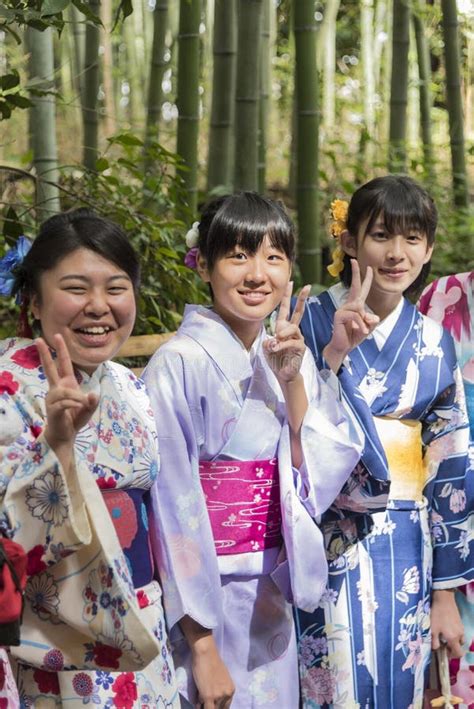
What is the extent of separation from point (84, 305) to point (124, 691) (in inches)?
35.1

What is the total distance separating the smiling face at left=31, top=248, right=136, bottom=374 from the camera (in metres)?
2.52

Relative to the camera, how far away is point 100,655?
90.4 inches

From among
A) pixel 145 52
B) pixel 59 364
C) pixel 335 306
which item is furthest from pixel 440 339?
pixel 145 52

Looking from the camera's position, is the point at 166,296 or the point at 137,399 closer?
the point at 137,399

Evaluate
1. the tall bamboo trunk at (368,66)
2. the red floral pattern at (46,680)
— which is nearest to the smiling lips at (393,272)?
the red floral pattern at (46,680)

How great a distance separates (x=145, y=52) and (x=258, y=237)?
11.6 m

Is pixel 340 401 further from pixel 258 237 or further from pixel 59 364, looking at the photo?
pixel 59 364

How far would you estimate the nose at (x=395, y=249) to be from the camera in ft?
10.6

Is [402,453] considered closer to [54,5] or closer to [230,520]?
[230,520]

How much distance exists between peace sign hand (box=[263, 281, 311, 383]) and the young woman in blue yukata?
0.28 metres

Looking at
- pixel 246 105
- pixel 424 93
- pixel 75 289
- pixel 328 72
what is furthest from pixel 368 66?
pixel 75 289

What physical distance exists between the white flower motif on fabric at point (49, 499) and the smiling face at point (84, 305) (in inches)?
16.5

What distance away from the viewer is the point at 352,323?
9.92 feet

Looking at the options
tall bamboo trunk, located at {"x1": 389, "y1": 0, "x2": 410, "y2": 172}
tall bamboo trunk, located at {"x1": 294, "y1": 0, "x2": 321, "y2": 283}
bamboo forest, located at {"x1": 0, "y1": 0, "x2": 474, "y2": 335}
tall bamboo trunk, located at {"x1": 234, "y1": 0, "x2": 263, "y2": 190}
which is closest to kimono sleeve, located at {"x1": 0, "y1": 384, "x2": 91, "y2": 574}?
bamboo forest, located at {"x1": 0, "y1": 0, "x2": 474, "y2": 335}
